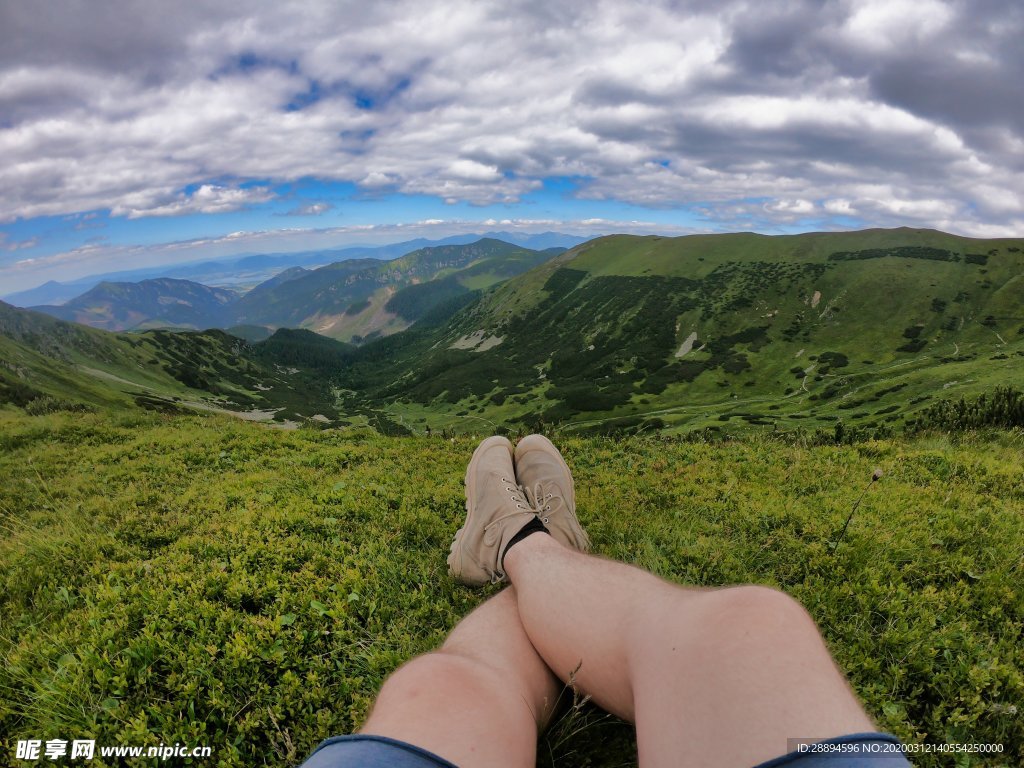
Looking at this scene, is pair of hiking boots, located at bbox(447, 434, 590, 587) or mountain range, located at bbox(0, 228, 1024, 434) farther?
mountain range, located at bbox(0, 228, 1024, 434)

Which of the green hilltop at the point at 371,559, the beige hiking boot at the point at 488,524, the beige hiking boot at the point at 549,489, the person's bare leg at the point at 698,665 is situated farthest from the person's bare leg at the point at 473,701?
the beige hiking boot at the point at 549,489

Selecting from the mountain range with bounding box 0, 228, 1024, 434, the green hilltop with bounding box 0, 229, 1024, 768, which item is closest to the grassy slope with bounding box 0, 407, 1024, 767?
the green hilltop with bounding box 0, 229, 1024, 768

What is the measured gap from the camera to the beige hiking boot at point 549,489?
216 inches

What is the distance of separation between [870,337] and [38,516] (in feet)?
639

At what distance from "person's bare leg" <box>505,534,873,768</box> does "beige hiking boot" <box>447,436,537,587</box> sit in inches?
52.8

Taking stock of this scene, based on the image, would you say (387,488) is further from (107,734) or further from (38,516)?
(38,516)

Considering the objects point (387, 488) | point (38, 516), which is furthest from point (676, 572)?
point (38, 516)

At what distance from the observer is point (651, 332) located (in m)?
186

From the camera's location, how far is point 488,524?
17.7 feet

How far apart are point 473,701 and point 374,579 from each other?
8.54 feet

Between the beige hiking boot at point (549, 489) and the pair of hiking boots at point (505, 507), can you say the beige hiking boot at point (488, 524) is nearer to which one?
the pair of hiking boots at point (505, 507)

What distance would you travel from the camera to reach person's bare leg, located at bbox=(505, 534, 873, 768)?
2217 mm

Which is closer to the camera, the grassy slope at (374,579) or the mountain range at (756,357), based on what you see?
the grassy slope at (374,579)

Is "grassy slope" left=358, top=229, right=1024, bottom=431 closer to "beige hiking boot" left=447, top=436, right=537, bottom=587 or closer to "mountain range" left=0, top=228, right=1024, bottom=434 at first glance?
"mountain range" left=0, top=228, right=1024, bottom=434
